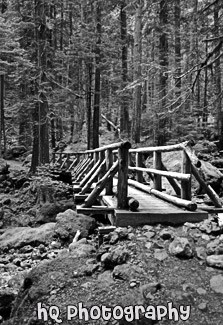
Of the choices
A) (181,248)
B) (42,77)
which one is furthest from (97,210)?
(42,77)

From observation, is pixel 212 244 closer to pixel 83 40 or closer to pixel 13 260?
pixel 13 260

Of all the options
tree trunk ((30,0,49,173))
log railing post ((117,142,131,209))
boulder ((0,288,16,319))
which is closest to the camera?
boulder ((0,288,16,319))

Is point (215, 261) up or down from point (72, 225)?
up

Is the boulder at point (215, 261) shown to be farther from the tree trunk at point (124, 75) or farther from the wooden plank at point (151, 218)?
the tree trunk at point (124, 75)

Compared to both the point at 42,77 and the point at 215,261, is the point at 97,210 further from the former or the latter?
the point at 42,77

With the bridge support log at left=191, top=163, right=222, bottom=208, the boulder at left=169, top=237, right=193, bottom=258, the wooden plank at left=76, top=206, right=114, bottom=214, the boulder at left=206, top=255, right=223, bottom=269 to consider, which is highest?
the bridge support log at left=191, top=163, right=222, bottom=208

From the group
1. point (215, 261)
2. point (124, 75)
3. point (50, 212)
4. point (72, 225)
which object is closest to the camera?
point (215, 261)

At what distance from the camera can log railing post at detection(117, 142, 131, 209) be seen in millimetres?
5473

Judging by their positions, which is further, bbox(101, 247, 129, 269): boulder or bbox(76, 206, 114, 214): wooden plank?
bbox(76, 206, 114, 214): wooden plank

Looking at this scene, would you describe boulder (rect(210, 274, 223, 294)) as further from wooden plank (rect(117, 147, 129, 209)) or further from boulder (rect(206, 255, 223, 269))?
wooden plank (rect(117, 147, 129, 209))

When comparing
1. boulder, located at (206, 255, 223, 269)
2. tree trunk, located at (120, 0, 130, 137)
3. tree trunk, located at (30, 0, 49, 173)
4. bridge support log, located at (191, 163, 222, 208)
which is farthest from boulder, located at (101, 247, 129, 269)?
tree trunk, located at (120, 0, 130, 137)

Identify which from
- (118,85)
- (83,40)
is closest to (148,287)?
(83,40)

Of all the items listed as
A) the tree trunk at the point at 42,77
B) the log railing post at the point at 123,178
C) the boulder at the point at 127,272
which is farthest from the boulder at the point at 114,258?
the tree trunk at the point at 42,77

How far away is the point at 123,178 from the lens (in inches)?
218
